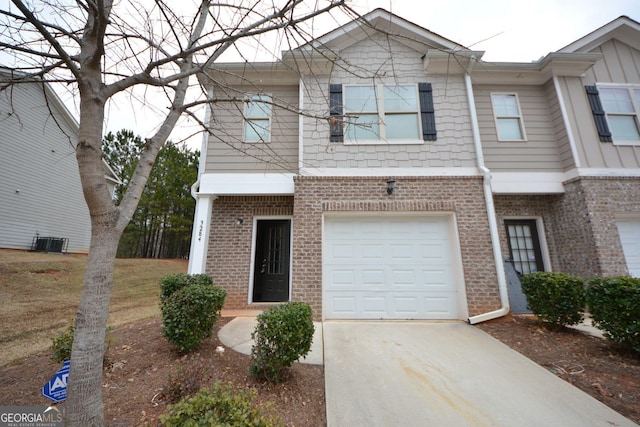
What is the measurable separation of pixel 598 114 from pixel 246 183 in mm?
8601

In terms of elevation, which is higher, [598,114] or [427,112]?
[598,114]

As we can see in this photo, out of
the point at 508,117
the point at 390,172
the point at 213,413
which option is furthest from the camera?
the point at 508,117

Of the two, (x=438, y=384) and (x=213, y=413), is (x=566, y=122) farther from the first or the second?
(x=213, y=413)

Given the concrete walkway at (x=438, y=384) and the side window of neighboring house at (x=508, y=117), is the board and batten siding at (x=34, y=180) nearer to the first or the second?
the concrete walkway at (x=438, y=384)

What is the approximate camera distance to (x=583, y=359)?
3330 mm

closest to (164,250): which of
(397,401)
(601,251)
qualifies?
(397,401)

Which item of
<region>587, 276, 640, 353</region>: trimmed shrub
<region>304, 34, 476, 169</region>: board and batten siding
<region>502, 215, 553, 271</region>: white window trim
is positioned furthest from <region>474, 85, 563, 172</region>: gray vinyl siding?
<region>587, 276, 640, 353</region>: trimmed shrub

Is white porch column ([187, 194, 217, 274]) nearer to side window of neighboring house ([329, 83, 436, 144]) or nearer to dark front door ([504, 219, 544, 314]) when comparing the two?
side window of neighboring house ([329, 83, 436, 144])

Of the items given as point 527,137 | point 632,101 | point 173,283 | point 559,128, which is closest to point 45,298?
point 173,283

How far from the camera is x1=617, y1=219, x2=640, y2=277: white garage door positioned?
552 cm

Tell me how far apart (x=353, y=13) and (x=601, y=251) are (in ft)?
22.7

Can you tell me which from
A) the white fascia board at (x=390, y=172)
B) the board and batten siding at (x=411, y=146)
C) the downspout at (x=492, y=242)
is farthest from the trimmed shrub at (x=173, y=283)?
the downspout at (x=492, y=242)

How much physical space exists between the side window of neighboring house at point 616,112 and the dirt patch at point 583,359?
5034 mm

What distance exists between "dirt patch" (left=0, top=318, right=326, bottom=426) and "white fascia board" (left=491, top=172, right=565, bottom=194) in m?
5.77
